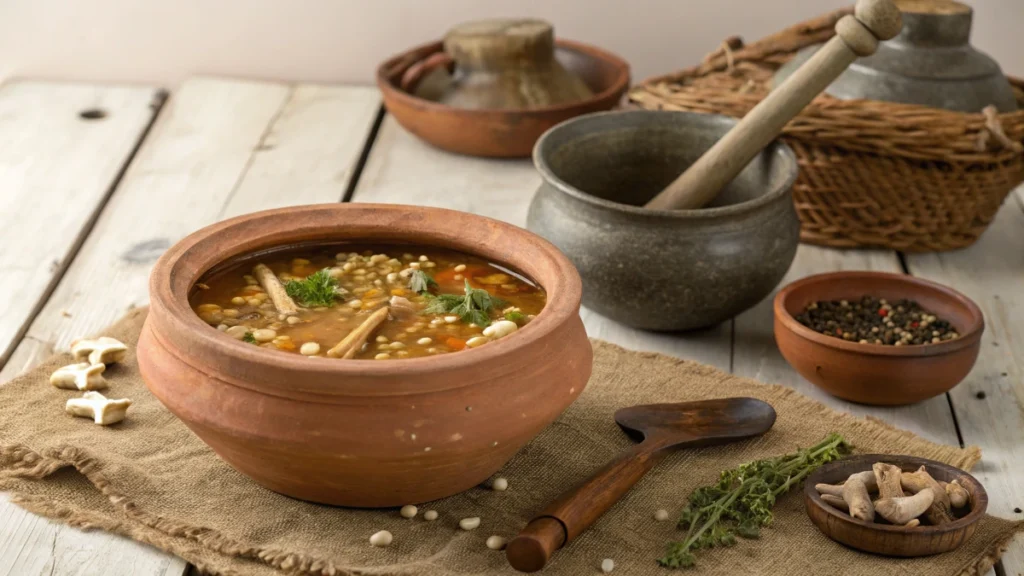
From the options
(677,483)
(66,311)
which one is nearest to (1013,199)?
(677,483)

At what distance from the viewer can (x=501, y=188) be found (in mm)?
2650

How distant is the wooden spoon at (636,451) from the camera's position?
54.0 inches

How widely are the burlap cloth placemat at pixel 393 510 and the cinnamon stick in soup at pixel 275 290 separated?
0.22m

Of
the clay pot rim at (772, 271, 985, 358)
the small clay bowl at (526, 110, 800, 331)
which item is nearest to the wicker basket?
the small clay bowl at (526, 110, 800, 331)

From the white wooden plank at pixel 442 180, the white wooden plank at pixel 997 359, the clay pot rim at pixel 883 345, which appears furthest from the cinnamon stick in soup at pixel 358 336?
the white wooden plank at pixel 442 180

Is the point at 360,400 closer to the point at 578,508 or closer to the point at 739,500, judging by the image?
the point at 578,508

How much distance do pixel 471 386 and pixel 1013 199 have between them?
1839mm

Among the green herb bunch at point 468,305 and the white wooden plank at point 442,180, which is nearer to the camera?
the green herb bunch at point 468,305

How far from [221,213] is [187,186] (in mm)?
165

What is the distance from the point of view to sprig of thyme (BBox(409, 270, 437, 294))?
1.59 meters

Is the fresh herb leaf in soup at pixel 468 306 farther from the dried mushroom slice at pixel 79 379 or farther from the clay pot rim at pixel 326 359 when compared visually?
the dried mushroom slice at pixel 79 379

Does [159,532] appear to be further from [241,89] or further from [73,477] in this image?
[241,89]

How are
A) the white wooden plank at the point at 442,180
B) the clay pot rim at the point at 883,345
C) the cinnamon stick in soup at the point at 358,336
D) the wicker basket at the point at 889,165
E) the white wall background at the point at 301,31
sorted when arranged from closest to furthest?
the cinnamon stick in soup at the point at 358,336
the clay pot rim at the point at 883,345
the wicker basket at the point at 889,165
the white wooden plank at the point at 442,180
the white wall background at the point at 301,31

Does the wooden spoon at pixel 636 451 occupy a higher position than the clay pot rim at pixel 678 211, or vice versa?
the clay pot rim at pixel 678 211
